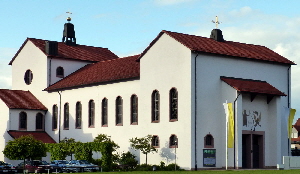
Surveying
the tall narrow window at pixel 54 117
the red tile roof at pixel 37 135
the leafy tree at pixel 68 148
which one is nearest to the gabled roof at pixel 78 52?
the tall narrow window at pixel 54 117

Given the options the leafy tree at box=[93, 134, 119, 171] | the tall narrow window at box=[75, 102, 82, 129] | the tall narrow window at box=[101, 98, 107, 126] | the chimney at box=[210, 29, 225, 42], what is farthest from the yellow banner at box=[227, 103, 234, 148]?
the tall narrow window at box=[75, 102, 82, 129]

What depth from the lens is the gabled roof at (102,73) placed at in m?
59.2

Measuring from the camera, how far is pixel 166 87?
53.1 metres

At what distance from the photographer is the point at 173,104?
2076 inches

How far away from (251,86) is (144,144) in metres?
10.7

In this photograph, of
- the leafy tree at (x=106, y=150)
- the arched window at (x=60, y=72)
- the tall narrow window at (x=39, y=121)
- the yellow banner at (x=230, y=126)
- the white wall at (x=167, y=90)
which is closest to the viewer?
the yellow banner at (x=230, y=126)

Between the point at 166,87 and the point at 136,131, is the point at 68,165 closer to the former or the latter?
the point at 136,131

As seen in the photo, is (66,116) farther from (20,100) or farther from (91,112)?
(20,100)

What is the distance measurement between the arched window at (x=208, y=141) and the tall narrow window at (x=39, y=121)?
25.0 m

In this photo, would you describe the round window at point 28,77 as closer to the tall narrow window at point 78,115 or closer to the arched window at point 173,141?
the tall narrow window at point 78,115

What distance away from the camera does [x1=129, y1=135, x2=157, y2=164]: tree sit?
52.9m

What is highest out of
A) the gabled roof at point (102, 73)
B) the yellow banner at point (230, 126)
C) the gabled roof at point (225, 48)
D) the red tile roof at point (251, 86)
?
the gabled roof at point (225, 48)

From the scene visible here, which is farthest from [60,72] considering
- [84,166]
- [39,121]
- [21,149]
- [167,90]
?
[167,90]

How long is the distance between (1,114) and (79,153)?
14.0 metres
